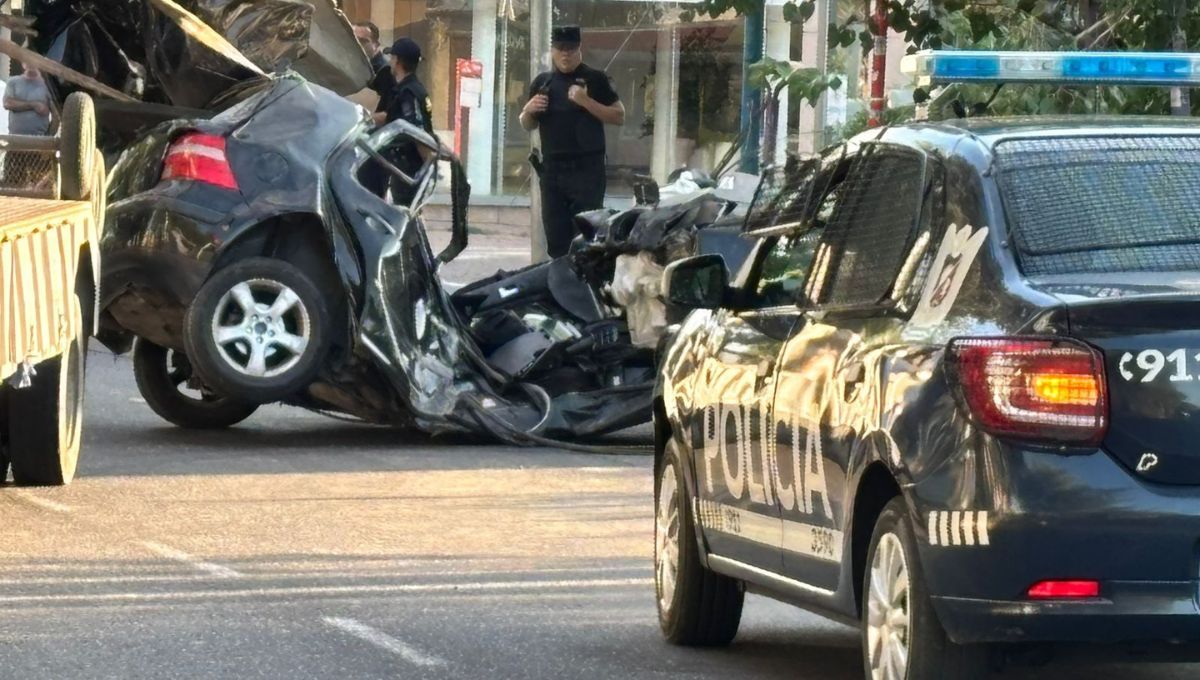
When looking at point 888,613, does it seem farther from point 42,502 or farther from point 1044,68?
point 42,502

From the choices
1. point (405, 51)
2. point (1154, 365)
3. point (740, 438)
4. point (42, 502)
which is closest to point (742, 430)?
point (740, 438)

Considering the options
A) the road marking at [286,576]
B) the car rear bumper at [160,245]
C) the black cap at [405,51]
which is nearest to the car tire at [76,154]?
the car rear bumper at [160,245]

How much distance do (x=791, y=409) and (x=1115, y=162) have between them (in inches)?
42.4

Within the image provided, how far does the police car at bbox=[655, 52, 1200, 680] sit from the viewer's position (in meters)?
5.25

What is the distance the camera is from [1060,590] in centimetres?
530

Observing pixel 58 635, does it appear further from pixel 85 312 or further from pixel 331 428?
pixel 331 428

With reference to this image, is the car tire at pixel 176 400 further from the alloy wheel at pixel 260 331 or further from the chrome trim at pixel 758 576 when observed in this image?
the chrome trim at pixel 758 576

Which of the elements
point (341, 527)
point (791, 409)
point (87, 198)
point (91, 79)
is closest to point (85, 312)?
point (87, 198)

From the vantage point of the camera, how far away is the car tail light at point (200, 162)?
12570mm

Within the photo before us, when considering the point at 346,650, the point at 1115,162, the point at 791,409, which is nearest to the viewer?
the point at 1115,162

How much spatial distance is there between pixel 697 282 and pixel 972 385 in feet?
6.11

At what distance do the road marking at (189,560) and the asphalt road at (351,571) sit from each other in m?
0.02

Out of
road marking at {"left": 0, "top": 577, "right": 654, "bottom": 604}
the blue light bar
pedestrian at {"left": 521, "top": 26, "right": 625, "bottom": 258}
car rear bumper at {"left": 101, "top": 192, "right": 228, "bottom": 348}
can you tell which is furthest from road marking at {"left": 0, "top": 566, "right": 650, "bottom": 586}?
pedestrian at {"left": 521, "top": 26, "right": 625, "bottom": 258}

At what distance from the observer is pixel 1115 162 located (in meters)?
6.00
